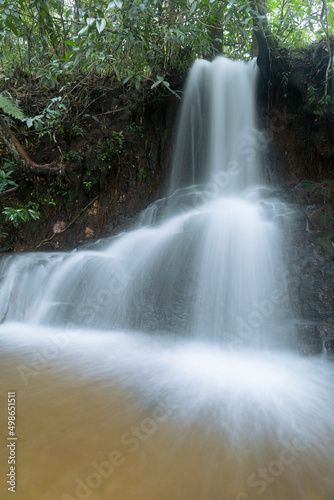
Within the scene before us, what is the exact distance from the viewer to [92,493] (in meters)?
1.04

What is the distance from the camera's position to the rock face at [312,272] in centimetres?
246

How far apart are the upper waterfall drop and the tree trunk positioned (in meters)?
2.34

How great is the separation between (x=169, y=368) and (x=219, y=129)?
4856 mm

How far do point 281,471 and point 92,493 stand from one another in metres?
0.76

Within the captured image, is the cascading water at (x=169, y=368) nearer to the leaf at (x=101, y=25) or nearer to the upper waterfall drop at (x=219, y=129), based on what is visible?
the upper waterfall drop at (x=219, y=129)

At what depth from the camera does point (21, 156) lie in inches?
205

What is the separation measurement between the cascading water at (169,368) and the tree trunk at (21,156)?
79.8 inches


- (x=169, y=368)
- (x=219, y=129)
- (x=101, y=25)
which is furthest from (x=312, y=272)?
(x=219, y=129)

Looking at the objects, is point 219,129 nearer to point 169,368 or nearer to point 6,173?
point 6,173

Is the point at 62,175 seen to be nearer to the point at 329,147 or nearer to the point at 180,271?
the point at 180,271

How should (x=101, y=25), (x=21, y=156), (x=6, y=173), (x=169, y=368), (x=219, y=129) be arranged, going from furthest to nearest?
(x=219, y=129)
(x=6, y=173)
(x=21, y=156)
(x=101, y=25)
(x=169, y=368)

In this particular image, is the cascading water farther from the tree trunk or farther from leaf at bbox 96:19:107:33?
leaf at bbox 96:19:107:33

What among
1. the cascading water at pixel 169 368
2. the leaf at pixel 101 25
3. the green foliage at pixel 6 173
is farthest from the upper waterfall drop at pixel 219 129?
the leaf at pixel 101 25

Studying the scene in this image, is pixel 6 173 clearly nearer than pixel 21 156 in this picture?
No
